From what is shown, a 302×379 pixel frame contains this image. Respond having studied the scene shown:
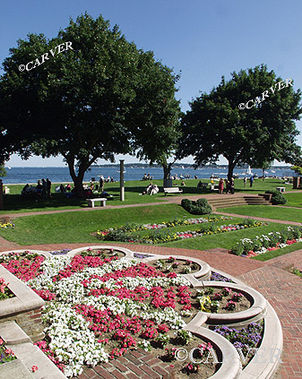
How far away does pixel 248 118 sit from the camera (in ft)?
114

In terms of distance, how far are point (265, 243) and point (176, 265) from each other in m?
5.70

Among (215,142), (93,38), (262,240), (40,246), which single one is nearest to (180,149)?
(215,142)

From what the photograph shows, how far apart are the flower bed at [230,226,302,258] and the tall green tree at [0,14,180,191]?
1219 centimetres

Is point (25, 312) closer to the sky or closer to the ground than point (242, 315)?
closer to the sky

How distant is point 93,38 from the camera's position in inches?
857

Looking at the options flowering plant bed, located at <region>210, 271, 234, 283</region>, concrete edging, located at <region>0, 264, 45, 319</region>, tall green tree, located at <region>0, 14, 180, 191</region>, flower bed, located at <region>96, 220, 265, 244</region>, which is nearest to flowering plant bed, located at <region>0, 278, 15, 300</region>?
concrete edging, located at <region>0, 264, 45, 319</region>

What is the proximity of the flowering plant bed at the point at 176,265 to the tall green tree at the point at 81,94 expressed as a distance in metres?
13.2

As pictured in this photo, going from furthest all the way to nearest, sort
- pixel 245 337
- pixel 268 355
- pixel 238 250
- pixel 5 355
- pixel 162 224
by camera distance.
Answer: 1. pixel 162 224
2. pixel 238 250
3. pixel 245 337
4. pixel 268 355
5. pixel 5 355

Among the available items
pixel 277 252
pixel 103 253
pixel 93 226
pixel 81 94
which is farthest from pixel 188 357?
pixel 81 94

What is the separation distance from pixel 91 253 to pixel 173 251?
312 cm

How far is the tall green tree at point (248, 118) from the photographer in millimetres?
33750

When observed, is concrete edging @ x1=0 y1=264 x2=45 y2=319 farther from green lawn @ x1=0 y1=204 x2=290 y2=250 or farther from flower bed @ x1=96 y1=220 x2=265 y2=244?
flower bed @ x1=96 y1=220 x2=265 y2=244

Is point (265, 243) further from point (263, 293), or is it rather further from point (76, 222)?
point (76, 222)

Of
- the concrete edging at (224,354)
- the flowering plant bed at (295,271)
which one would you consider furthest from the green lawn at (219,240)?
the concrete edging at (224,354)
